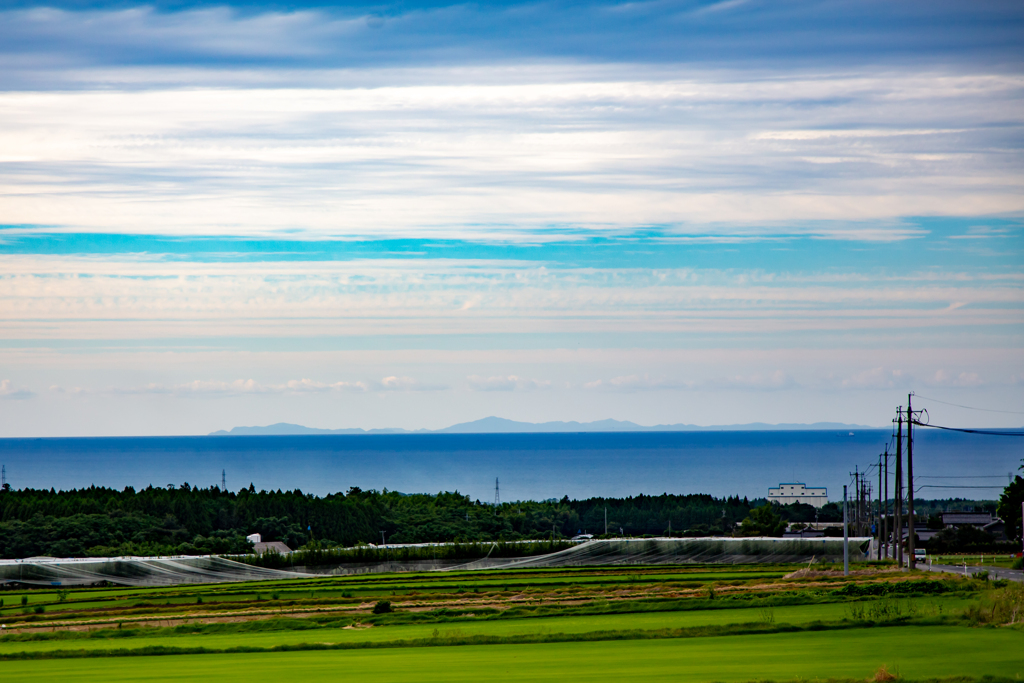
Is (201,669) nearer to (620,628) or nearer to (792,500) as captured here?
(620,628)

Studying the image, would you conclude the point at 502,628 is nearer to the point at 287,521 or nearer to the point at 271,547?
the point at 271,547

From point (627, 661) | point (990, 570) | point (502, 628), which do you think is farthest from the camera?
point (990, 570)

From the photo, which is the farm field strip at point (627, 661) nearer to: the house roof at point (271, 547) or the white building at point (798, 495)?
the house roof at point (271, 547)

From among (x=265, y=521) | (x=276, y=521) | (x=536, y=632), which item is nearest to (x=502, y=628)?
(x=536, y=632)

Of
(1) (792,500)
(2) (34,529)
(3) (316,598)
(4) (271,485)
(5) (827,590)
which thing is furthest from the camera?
(4) (271,485)

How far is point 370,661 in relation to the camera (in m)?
18.1

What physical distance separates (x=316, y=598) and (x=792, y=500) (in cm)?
11702

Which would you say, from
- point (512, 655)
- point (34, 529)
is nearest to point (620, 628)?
point (512, 655)

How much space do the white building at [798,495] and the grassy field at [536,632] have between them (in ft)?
347

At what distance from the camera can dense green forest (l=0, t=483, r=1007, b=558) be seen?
180 ft

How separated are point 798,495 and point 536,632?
126m

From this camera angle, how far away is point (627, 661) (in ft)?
54.2

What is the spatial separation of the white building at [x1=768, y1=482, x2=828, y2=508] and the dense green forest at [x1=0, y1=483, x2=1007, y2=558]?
202 feet

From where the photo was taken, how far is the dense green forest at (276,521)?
5472 centimetres
